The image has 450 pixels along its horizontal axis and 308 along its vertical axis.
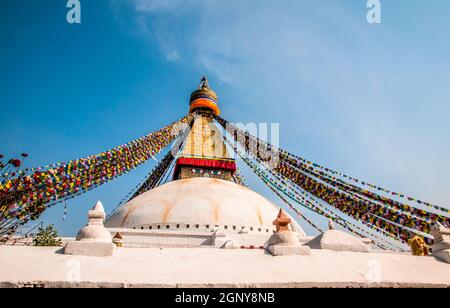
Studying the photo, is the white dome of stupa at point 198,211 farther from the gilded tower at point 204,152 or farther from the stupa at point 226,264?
the stupa at point 226,264

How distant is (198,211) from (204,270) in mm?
9846

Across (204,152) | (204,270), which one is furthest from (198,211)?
(204,270)

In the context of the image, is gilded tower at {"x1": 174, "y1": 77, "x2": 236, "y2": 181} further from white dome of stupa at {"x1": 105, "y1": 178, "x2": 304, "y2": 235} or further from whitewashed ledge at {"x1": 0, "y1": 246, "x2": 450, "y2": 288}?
whitewashed ledge at {"x1": 0, "y1": 246, "x2": 450, "y2": 288}

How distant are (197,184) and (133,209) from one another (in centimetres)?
345

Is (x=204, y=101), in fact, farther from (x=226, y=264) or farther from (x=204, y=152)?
(x=226, y=264)

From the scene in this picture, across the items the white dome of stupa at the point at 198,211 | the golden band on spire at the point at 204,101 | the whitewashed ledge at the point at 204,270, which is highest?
the golden band on spire at the point at 204,101

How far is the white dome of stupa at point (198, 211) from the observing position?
13258 millimetres

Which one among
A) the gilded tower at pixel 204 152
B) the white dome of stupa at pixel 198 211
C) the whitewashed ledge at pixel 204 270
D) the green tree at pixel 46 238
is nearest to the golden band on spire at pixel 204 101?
the gilded tower at pixel 204 152

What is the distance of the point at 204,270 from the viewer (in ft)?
12.9

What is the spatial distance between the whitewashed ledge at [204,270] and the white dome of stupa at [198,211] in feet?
27.8

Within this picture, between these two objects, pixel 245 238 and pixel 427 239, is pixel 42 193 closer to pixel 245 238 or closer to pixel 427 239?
pixel 245 238

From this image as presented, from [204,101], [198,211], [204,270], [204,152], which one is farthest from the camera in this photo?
[204,101]

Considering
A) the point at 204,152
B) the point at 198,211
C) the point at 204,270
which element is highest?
the point at 204,152

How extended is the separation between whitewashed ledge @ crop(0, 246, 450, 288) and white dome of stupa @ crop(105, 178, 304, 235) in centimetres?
846
